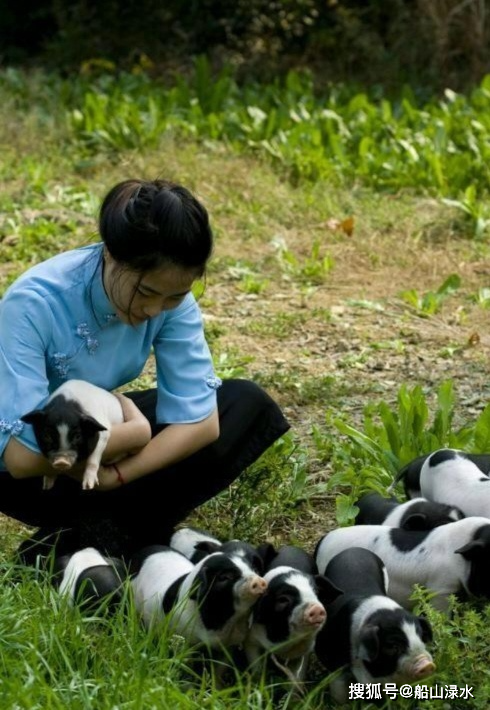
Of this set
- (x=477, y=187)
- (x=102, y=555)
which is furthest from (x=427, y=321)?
(x=102, y=555)

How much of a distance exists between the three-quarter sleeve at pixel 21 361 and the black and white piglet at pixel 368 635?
3.73 ft

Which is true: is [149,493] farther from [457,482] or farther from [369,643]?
[369,643]

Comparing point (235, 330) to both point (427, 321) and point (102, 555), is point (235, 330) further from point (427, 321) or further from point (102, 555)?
point (102, 555)

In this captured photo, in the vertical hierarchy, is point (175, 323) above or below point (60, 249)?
above

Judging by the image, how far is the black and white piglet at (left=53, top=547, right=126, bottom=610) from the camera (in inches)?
167

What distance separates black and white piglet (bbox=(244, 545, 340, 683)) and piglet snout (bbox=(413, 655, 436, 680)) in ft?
0.98

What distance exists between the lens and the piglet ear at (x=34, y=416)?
14.3 ft

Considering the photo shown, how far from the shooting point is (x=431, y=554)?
445 centimetres

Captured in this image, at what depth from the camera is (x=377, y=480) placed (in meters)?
5.41

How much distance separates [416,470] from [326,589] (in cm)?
117

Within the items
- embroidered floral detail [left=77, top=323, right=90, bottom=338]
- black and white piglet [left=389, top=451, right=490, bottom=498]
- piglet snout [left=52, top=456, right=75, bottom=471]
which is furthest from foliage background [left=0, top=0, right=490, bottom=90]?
piglet snout [left=52, top=456, right=75, bottom=471]

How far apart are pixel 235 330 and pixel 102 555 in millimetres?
3054

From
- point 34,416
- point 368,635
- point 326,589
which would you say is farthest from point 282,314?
point 368,635

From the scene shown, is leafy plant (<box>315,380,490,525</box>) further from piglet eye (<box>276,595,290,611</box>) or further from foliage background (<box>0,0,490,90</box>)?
foliage background (<box>0,0,490,90</box>)
